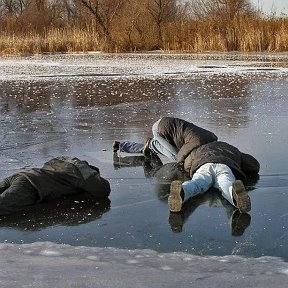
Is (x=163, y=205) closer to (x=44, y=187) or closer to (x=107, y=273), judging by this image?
(x=44, y=187)

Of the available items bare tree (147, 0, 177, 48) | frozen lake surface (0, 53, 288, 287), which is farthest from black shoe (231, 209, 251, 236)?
bare tree (147, 0, 177, 48)

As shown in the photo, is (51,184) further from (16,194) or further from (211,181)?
(211,181)

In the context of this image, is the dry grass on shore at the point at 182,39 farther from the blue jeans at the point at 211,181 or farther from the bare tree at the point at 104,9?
the blue jeans at the point at 211,181

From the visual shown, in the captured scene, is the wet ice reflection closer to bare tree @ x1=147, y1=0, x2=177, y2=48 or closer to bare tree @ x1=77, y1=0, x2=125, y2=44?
bare tree @ x1=147, y1=0, x2=177, y2=48

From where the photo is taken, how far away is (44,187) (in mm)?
4199

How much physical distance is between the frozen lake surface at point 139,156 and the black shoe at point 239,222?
0.01m

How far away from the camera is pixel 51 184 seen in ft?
13.9

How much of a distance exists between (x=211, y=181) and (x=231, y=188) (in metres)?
0.34

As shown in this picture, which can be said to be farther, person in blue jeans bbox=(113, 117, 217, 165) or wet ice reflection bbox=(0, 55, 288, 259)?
person in blue jeans bbox=(113, 117, 217, 165)

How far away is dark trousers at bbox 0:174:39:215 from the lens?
399cm

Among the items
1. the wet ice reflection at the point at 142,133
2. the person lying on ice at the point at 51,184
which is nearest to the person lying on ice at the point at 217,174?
the wet ice reflection at the point at 142,133

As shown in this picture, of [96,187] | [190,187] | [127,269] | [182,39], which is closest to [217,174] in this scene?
[190,187]

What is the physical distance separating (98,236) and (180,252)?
577mm

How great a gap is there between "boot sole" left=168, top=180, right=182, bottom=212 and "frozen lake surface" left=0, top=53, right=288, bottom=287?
75 millimetres
